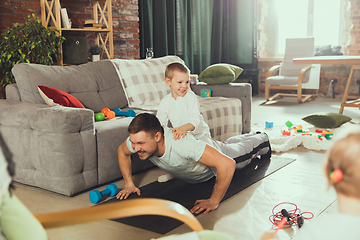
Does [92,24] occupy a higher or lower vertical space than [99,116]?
higher

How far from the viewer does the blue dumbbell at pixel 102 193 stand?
77.9 inches

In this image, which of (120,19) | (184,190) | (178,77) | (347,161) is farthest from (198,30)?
(347,161)

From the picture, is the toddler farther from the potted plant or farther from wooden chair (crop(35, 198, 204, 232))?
the potted plant

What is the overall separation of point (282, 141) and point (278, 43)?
464cm

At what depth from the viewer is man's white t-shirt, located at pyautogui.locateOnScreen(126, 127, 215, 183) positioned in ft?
6.07

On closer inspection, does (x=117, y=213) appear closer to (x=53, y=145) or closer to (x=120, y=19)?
(x=53, y=145)

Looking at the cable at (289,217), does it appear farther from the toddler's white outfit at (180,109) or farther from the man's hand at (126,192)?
the man's hand at (126,192)

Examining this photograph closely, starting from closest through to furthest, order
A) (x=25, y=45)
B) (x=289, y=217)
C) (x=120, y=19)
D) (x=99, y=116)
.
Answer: (x=289, y=217) < (x=99, y=116) < (x=25, y=45) < (x=120, y=19)

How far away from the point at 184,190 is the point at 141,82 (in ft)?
4.72

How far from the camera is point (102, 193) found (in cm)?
204

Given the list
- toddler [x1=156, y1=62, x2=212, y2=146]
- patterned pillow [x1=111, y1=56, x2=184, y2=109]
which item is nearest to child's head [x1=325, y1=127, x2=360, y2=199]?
toddler [x1=156, y1=62, x2=212, y2=146]

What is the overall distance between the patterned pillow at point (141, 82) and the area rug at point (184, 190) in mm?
1001

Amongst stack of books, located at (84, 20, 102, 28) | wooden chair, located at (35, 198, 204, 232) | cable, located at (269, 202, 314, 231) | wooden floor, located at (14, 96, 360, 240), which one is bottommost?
wooden floor, located at (14, 96, 360, 240)

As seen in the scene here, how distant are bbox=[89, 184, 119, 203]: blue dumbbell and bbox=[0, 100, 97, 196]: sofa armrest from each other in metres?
0.16
